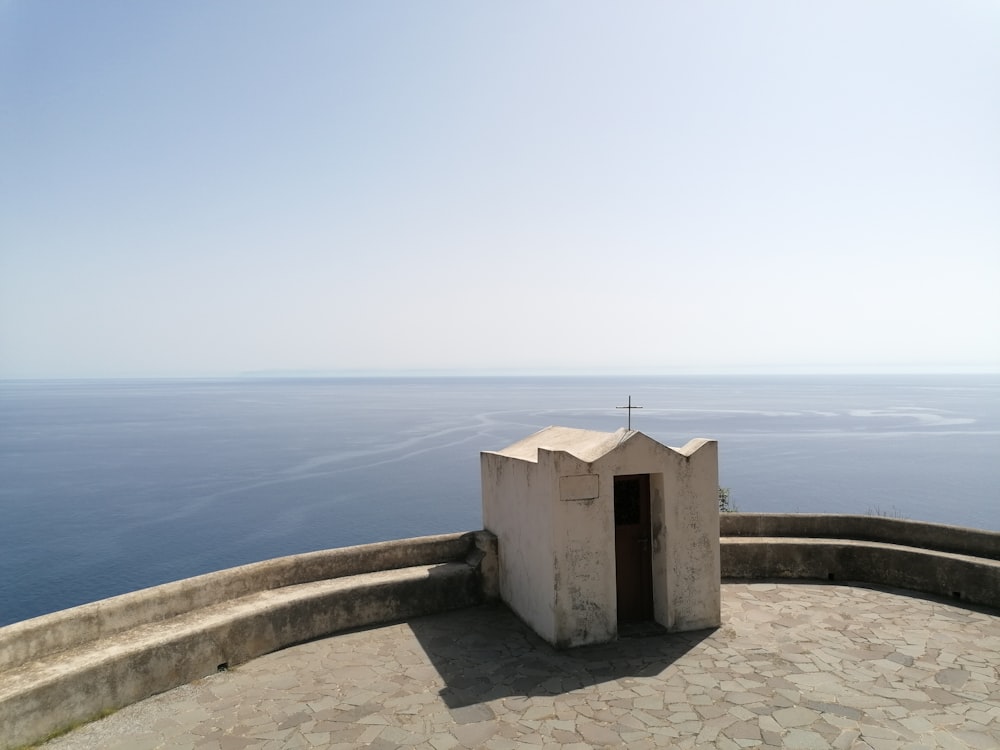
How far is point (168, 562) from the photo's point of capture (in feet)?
144

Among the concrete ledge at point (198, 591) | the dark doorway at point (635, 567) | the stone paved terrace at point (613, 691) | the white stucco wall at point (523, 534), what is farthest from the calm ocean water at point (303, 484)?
the dark doorway at point (635, 567)

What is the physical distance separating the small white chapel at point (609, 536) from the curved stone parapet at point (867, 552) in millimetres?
2335

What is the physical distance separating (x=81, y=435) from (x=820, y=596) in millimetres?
128576

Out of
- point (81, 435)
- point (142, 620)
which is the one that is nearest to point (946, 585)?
point (142, 620)

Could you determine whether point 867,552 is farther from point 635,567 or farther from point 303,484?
point 303,484

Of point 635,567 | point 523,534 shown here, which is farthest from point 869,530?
point 523,534

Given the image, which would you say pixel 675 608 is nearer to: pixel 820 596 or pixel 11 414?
pixel 820 596

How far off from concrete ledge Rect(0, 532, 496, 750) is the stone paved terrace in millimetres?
230

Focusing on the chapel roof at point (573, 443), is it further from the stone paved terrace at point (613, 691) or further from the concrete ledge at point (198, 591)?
the stone paved terrace at point (613, 691)

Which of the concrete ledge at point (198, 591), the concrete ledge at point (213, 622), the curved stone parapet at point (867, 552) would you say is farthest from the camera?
the curved stone parapet at point (867, 552)

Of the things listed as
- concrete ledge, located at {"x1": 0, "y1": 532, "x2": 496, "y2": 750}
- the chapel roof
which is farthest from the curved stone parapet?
concrete ledge, located at {"x1": 0, "y1": 532, "x2": 496, "y2": 750}

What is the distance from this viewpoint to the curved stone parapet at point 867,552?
30.3ft

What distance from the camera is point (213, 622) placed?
24.5 ft

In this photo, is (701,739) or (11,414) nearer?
(701,739)
